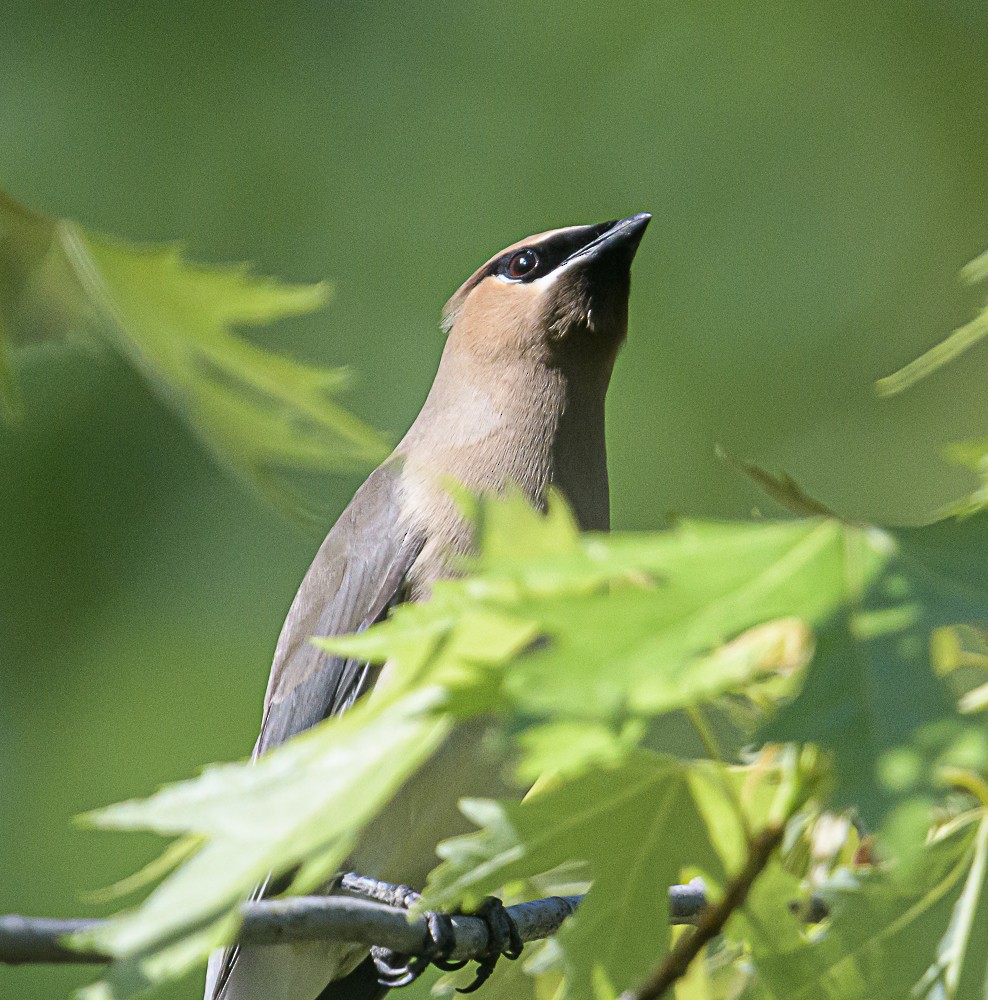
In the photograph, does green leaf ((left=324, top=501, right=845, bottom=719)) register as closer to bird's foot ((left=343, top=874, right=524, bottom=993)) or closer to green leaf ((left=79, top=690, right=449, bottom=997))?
green leaf ((left=79, top=690, right=449, bottom=997))

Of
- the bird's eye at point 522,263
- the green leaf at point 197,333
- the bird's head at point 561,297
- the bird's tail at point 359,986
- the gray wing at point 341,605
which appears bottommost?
the bird's tail at point 359,986

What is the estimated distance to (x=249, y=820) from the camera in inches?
45.5

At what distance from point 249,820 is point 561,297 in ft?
9.10

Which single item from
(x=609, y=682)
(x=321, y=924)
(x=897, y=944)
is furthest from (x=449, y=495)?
(x=609, y=682)

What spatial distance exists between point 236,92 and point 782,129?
3.17 metres

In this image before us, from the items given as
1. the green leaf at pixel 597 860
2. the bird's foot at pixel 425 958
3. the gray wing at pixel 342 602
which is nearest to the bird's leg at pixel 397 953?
the bird's foot at pixel 425 958

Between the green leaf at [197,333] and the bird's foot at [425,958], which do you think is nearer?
the green leaf at [197,333]

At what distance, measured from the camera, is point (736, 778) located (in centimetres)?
172

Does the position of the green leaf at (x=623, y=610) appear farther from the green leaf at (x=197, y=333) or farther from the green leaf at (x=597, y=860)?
the green leaf at (x=197, y=333)

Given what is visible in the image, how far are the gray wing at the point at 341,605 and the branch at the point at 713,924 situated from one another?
1932mm


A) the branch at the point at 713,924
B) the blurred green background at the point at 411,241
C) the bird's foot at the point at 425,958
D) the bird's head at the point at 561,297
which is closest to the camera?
the branch at the point at 713,924

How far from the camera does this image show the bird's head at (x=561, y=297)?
3752 millimetres

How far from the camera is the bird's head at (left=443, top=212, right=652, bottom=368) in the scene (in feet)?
12.3

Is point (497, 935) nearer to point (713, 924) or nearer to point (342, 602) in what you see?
point (342, 602)
